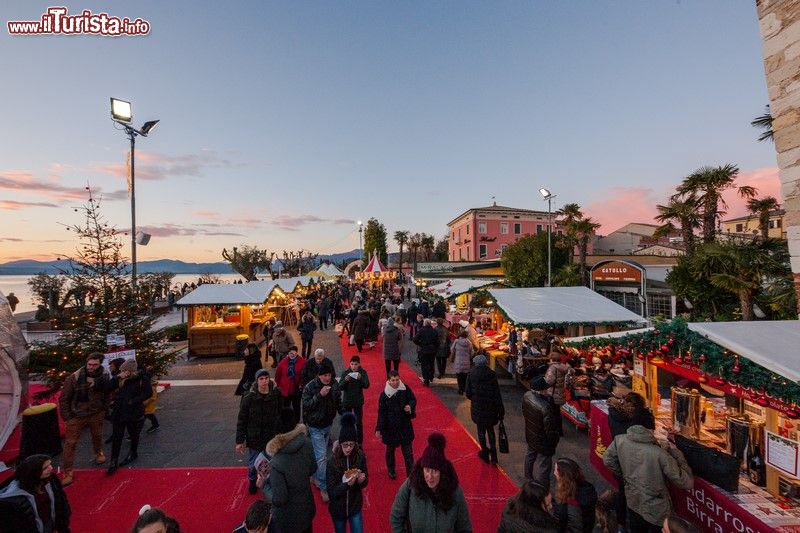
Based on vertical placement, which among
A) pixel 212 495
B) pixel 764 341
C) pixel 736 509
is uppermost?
pixel 764 341

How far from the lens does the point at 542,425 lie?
183 inches

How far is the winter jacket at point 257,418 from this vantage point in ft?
15.7

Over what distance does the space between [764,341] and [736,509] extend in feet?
5.54

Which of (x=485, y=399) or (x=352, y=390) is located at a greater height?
(x=352, y=390)

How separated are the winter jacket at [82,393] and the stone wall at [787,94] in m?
10.4

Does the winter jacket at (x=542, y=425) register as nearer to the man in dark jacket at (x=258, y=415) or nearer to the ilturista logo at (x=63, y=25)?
the man in dark jacket at (x=258, y=415)

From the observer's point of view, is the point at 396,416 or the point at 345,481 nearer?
the point at 345,481

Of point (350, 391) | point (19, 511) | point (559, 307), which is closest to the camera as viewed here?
point (19, 511)

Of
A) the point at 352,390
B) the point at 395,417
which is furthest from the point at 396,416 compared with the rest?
the point at 352,390

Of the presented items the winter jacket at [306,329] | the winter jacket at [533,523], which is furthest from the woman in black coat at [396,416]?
the winter jacket at [306,329]

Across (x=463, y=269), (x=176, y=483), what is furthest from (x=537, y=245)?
(x=176, y=483)

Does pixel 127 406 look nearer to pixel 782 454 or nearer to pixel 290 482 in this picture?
pixel 290 482

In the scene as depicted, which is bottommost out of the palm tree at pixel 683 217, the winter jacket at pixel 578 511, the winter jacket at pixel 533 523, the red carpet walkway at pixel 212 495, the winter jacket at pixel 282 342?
the red carpet walkway at pixel 212 495

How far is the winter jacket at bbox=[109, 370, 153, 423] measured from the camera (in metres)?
5.68
